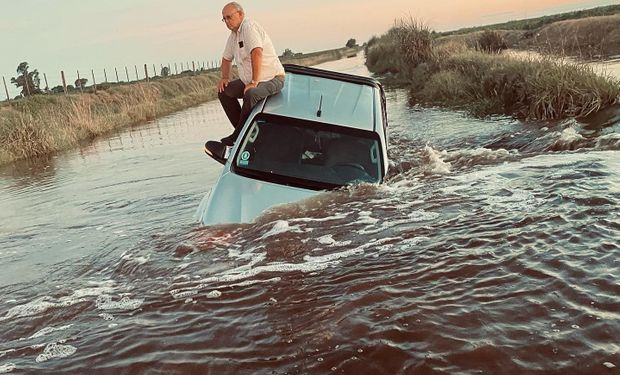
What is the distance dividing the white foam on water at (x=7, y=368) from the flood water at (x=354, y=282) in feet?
0.09

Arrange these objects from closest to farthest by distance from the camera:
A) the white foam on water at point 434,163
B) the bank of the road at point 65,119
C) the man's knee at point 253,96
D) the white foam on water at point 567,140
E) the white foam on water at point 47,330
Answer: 1. the white foam on water at point 47,330
2. the man's knee at point 253,96
3. the white foam on water at point 434,163
4. the white foam on water at point 567,140
5. the bank of the road at point 65,119

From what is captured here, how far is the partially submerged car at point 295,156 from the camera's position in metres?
5.26

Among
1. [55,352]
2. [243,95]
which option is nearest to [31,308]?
[55,352]

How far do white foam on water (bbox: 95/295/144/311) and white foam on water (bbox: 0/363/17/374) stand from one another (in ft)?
2.69

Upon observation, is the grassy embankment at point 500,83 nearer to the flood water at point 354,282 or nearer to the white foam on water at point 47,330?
the flood water at point 354,282

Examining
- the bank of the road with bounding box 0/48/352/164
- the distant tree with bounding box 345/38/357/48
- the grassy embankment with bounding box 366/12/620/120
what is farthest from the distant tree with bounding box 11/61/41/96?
the distant tree with bounding box 345/38/357/48

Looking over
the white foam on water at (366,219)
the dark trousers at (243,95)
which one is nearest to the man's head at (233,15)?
the dark trousers at (243,95)

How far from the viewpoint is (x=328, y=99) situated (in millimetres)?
6219

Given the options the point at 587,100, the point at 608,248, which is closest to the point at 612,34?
the point at 587,100

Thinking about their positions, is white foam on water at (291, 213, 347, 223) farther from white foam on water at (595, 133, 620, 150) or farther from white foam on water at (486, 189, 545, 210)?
white foam on water at (595, 133, 620, 150)

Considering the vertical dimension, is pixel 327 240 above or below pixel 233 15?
below

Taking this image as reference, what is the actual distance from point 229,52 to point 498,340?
564cm

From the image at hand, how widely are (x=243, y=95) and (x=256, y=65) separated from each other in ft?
1.32

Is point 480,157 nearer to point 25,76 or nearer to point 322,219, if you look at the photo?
point 322,219
